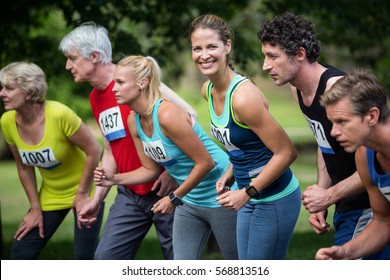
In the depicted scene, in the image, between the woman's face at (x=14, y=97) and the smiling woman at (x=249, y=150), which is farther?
the woman's face at (x=14, y=97)

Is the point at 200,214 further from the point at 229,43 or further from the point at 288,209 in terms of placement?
the point at 229,43

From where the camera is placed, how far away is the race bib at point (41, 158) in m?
5.88

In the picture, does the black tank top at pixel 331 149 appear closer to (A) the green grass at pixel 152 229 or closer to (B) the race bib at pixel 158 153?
(B) the race bib at pixel 158 153

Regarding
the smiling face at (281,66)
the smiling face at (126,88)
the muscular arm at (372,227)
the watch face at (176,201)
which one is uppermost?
the smiling face at (281,66)

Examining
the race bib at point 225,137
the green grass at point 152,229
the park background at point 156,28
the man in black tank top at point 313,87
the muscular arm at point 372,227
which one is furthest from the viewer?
the park background at point 156,28

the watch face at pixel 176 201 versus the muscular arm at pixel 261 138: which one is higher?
the muscular arm at pixel 261 138

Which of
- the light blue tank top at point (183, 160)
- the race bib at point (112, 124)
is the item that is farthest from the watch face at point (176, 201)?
the race bib at point (112, 124)

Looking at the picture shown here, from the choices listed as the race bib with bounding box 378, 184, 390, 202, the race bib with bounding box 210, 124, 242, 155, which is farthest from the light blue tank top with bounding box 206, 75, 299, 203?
the race bib with bounding box 378, 184, 390, 202

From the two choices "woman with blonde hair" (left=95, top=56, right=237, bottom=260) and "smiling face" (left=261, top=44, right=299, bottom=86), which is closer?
"smiling face" (left=261, top=44, right=299, bottom=86)

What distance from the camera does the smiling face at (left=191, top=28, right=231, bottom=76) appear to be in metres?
4.83

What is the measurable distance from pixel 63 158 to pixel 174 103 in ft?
3.61

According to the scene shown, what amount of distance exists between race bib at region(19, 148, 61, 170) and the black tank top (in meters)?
2.07

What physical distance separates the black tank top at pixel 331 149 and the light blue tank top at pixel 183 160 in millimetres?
774

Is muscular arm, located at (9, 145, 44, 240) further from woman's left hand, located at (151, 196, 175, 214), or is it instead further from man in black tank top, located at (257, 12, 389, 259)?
man in black tank top, located at (257, 12, 389, 259)
